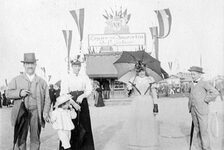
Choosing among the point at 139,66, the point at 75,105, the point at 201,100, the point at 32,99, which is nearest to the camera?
the point at 75,105

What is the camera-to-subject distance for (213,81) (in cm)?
401

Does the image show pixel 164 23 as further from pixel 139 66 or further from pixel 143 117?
pixel 143 117

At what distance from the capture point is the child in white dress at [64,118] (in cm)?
347

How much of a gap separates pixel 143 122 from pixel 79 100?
39.0 inches

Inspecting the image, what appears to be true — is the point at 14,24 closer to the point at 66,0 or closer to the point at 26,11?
the point at 26,11

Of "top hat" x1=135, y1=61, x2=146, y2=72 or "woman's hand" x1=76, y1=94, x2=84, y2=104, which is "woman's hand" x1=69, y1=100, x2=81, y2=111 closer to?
"woman's hand" x1=76, y1=94, x2=84, y2=104

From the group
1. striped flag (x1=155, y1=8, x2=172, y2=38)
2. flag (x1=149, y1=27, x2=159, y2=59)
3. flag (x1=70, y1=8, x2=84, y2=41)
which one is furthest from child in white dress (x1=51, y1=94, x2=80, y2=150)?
striped flag (x1=155, y1=8, x2=172, y2=38)

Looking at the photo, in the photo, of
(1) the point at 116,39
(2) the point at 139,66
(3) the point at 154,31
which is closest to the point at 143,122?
(2) the point at 139,66

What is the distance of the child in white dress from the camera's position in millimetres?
3467

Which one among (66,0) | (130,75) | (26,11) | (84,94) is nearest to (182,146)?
(130,75)

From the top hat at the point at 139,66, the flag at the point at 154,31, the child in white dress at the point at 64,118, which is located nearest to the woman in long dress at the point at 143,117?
the top hat at the point at 139,66

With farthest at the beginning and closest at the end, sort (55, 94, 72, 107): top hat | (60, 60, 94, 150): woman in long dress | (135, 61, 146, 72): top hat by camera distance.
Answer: (135, 61, 146, 72): top hat
(60, 60, 94, 150): woman in long dress
(55, 94, 72, 107): top hat

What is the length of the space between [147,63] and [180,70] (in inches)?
22.7

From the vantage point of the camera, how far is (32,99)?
12.2 feet
